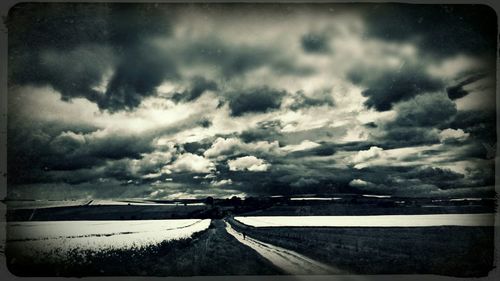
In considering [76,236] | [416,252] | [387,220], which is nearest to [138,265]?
[76,236]

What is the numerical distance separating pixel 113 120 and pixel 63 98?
1.51m

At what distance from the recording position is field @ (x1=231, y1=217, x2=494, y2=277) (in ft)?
39.3

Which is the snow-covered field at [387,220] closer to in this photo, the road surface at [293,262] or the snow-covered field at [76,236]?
the road surface at [293,262]

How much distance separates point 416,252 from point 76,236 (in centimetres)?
973

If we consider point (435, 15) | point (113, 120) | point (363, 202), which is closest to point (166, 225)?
point (113, 120)

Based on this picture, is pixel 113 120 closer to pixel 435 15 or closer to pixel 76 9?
pixel 76 9

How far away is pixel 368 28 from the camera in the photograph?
12539 mm

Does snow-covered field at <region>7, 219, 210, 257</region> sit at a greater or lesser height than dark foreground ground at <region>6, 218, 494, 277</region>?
greater

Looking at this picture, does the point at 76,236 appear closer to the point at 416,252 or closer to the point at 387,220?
the point at 387,220

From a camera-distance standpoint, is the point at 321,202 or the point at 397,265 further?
the point at 321,202

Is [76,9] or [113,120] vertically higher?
[76,9]

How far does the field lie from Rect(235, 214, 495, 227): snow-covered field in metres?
0.17

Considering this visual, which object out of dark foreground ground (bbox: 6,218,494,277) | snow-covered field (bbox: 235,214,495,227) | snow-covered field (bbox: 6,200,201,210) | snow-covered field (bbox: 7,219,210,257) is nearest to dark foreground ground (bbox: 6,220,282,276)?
dark foreground ground (bbox: 6,218,494,277)

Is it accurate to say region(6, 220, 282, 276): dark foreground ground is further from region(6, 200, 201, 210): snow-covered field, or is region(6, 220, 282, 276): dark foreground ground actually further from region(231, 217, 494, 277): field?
region(231, 217, 494, 277): field
